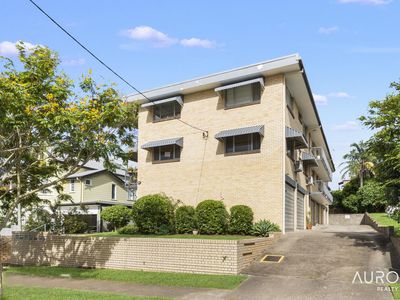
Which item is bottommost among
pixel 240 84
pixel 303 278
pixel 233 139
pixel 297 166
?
pixel 303 278

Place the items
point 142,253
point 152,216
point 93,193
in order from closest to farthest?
point 142,253 → point 152,216 → point 93,193

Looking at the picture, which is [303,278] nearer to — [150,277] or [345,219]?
[150,277]

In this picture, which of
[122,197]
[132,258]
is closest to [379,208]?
[122,197]

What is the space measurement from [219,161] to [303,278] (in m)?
10.2

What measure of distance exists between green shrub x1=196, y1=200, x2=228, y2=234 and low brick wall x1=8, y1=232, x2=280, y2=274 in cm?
292

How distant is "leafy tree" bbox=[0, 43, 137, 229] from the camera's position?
41.8 ft

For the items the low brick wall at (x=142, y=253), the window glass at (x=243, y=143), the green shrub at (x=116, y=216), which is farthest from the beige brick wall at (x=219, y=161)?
the green shrub at (x=116, y=216)

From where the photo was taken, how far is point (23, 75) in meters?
13.1

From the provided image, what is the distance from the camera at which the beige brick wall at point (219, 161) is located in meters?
20.1

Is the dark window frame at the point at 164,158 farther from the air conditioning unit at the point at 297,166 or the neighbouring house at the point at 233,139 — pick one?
the air conditioning unit at the point at 297,166

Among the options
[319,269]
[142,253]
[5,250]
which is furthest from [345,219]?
[5,250]

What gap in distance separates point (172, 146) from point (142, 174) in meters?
2.62

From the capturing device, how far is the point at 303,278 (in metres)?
12.3

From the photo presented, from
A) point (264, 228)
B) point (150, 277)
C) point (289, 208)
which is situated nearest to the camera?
point (150, 277)
